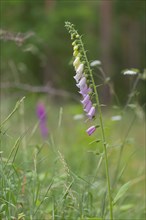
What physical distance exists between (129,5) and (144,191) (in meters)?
22.0

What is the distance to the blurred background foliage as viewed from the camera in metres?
21.4

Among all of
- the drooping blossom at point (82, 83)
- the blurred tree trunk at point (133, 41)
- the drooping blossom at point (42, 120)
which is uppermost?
the drooping blossom at point (82, 83)

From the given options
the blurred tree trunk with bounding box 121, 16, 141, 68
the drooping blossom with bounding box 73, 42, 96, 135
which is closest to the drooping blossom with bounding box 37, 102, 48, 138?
the drooping blossom with bounding box 73, 42, 96, 135

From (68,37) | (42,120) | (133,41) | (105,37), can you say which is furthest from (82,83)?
(133,41)

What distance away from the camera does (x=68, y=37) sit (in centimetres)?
2333

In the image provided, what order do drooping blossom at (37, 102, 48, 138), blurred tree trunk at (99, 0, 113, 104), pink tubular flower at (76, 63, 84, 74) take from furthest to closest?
blurred tree trunk at (99, 0, 113, 104) < drooping blossom at (37, 102, 48, 138) < pink tubular flower at (76, 63, 84, 74)

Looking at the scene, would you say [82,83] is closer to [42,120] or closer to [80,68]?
[80,68]

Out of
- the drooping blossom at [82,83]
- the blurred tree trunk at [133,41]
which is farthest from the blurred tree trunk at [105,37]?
the drooping blossom at [82,83]

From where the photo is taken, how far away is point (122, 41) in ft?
104

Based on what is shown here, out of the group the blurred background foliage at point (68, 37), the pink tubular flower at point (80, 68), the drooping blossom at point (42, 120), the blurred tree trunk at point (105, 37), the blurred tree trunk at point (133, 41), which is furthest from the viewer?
the blurred tree trunk at point (133, 41)

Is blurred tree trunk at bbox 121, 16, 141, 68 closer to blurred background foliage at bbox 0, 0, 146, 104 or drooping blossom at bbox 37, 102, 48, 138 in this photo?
blurred background foliage at bbox 0, 0, 146, 104

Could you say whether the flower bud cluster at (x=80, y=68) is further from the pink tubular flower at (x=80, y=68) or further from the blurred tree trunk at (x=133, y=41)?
the blurred tree trunk at (x=133, y=41)

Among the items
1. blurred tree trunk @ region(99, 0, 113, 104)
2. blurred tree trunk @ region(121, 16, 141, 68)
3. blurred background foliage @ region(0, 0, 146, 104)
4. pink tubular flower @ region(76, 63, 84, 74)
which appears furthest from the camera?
blurred tree trunk @ region(121, 16, 141, 68)

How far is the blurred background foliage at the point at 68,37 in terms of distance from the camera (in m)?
21.4
